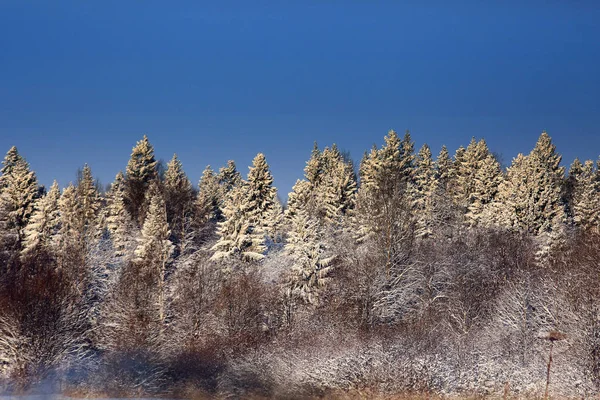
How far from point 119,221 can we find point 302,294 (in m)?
28.9

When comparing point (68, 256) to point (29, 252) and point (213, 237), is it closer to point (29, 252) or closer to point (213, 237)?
point (29, 252)

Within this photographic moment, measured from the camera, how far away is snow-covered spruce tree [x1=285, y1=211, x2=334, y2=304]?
130ft

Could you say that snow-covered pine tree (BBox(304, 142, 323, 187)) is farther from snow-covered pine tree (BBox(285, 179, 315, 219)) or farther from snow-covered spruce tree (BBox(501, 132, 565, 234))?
snow-covered spruce tree (BBox(501, 132, 565, 234))

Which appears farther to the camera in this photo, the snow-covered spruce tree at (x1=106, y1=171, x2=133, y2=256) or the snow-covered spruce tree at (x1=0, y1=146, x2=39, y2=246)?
the snow-covered spruce tree at (x1=106, y1=171, x2=133, y2=256)

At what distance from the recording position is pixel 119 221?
60250mm

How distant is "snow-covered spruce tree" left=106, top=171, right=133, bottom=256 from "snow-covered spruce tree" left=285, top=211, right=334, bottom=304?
19368 millimetres

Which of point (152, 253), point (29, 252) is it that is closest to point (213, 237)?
point (152, 253)

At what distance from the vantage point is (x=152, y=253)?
1746 inches

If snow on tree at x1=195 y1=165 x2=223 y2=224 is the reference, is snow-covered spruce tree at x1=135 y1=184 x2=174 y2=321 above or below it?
below

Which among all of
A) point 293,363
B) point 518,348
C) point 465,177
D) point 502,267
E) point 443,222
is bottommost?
point 293,363

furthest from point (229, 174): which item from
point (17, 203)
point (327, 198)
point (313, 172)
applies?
point (17, 203)

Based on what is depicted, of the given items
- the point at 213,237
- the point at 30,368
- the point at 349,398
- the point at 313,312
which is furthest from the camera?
the point at 213,237

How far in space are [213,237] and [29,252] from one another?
53.3 feet

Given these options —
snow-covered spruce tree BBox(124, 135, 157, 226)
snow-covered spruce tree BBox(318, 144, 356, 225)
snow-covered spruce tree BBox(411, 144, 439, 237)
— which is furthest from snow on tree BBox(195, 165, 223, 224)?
snow-covered spruce tree BBox(411, 144, 439, 237)
